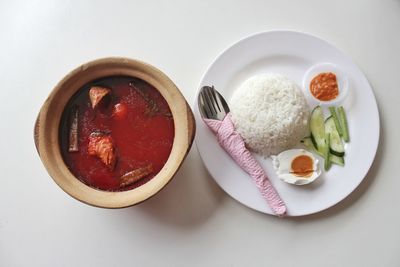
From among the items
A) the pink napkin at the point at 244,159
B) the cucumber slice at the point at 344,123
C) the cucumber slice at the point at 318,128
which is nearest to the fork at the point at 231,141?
the pink napkin at the point at 244,159

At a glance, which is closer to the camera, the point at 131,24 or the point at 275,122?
the point at 275,122

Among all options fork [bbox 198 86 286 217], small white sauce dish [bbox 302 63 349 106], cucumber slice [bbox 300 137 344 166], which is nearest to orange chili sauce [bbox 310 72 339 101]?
small white sauce dish [bbox 302 63 349 106]

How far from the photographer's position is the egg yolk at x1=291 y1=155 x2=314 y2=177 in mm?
1603

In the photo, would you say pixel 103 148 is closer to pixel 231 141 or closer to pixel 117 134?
pixel 117 134

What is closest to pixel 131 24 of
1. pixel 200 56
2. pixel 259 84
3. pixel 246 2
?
pixel 200 56

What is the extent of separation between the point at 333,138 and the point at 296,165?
0.18 meters

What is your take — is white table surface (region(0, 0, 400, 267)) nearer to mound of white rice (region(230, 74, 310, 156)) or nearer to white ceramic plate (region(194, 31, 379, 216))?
white ceramic plate (region(194, 31, 379, 216))

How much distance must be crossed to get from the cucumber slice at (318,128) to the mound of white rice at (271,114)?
27mm

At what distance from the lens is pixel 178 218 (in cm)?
167

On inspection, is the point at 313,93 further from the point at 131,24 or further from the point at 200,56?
the point at 131,24

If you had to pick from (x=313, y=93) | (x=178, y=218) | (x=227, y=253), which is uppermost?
(x=313, y=93)

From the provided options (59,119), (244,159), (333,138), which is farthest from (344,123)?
(59,119)

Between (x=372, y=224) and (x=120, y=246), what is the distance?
3.34ft

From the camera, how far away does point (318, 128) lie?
1641 millimetres
